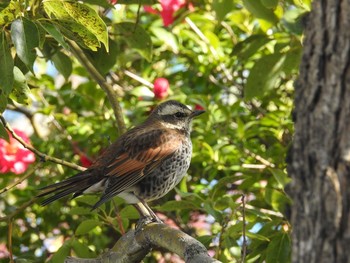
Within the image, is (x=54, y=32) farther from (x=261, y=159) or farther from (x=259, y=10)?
(x=261, y=159)

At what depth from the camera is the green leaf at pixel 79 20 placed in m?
3.58

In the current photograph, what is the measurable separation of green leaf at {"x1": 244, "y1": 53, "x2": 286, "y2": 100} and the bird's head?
3.07ft

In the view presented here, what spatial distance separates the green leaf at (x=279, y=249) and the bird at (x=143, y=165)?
99 centimetres

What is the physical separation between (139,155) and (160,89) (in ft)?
1.84

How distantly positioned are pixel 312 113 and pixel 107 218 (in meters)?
2.74

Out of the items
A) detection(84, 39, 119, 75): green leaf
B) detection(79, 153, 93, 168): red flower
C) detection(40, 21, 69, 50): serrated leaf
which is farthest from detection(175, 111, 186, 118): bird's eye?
detection(40, 21, 69, 50): serrated leaf

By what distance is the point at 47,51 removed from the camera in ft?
15.3

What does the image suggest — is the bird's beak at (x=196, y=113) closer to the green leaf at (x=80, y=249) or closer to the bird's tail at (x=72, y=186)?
the bird's tail at (x=72, y=186)

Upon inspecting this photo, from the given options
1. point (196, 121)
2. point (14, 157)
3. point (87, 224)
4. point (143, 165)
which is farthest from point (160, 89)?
point (87, 224)

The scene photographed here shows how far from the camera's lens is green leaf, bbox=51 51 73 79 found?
4.73 metres

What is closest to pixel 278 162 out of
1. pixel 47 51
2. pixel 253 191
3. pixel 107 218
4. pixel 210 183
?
pixel 253 191

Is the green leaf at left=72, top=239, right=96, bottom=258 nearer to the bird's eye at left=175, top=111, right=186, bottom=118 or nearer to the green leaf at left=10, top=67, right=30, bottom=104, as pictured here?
the green leaf at left=10, top=67, right=30, bottom=104

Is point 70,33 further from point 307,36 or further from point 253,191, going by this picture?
point 253,191

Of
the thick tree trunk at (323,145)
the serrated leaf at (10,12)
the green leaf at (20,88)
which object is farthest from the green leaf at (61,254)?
the thick tree trunk at (323,145)
